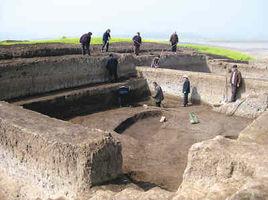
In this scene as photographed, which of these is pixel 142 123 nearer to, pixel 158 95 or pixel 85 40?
pixel 158 95

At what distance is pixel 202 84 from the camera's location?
721 inches

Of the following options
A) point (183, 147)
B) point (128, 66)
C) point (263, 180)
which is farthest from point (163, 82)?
point (263, 180)

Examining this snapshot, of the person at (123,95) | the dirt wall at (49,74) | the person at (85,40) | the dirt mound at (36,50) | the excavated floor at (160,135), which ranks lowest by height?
the excavated floor at (160,135)

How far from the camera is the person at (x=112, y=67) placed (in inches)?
744

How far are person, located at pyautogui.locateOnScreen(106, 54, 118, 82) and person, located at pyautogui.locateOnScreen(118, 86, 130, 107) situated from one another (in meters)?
1.41

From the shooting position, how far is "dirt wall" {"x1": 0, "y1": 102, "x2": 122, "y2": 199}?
792 cm

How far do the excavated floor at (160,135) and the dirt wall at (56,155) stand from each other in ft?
5.37

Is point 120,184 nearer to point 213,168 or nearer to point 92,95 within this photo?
point 213,168

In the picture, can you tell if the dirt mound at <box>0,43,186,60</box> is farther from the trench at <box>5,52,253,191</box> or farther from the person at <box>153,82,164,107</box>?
the person at <box>153,82,164,107</box>

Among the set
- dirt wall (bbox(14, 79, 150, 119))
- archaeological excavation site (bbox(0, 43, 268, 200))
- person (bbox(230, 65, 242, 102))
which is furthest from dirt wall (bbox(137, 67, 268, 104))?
dirt wall (bbox(14, 79, 150, 119))

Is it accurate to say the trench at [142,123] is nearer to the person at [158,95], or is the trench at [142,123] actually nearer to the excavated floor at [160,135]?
the excavated floor at [160,135]

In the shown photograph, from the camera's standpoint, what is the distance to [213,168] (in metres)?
6.99

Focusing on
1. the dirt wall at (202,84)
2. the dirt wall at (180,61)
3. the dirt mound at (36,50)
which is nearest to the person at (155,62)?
the dirt wall at (180,61)

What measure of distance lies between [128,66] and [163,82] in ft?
6.87
